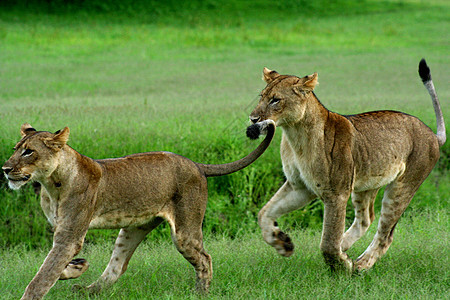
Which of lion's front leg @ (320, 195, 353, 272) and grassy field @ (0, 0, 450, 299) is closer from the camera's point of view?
lion's front leg @ (320, 195, 353, 272)

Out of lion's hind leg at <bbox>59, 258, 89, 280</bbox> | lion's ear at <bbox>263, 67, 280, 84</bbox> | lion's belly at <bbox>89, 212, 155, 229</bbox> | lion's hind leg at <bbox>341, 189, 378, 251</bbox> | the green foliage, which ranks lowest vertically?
the green foliage

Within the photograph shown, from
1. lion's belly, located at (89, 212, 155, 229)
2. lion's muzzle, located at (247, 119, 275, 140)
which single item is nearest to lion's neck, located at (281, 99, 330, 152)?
lion's muzzle, located at (247, 119, 275, 140)

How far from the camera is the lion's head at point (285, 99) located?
5871 millimetres

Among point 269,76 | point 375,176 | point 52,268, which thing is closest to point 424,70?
point 375,176

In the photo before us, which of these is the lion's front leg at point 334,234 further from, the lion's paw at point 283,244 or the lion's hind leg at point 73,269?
the lion's hind leg at point 73,269

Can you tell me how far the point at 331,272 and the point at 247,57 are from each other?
610 inches

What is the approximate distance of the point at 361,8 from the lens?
3309cm

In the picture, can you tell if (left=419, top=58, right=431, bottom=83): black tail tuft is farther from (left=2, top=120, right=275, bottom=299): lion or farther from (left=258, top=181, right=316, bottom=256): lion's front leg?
(left=2, top=120, right=275, bottom=299): lion

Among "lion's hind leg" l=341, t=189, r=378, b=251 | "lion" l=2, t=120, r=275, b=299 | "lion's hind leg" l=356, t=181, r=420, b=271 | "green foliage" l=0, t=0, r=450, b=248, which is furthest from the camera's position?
"green foliage" l=0, t=0, r=450, b=248

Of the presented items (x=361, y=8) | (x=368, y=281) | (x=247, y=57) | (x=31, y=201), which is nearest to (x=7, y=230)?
(x=31, y=201)

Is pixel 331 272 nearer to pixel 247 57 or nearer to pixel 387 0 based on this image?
pixel 247 57

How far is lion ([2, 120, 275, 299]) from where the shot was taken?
197 inches

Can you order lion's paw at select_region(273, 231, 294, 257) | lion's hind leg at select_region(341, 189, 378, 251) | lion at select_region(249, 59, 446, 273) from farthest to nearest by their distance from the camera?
lion's hind leg at select_region(341, 189, 378, 251) < lion's paw at select_region(273, 231, 294, 257) < lion at select_region(249, 59, 446, 273)

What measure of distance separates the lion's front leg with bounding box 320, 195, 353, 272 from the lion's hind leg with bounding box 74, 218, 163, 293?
1.42m
